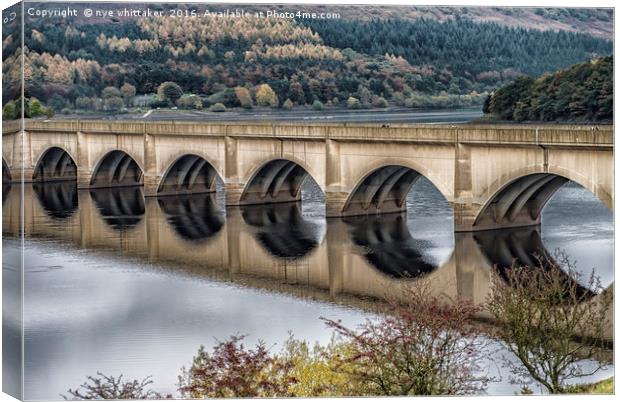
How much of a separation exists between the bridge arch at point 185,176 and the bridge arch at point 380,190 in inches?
531

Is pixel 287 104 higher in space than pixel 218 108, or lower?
lower

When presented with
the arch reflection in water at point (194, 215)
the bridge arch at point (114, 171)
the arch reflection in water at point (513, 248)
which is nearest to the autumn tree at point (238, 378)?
the arch reflection in water at point (513, 248)

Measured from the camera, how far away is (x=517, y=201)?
2062 inches

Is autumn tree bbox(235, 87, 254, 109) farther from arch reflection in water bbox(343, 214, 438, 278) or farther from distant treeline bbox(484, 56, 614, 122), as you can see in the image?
distant treeline bbox(484, 56, 614, 122)

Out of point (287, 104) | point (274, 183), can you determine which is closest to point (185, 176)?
point (274, 183)

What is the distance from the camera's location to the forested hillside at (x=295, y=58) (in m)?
37.6

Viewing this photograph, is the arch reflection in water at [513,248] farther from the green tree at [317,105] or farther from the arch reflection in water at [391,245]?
the green tree at [317,105]

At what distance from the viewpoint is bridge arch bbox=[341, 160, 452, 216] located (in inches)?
2299

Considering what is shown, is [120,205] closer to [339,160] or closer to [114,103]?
[114,103]

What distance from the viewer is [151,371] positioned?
108 feet

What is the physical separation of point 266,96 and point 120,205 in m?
20.8

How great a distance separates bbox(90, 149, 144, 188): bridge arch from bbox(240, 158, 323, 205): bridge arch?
12651 mm

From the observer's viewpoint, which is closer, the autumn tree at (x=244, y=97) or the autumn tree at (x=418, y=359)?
the autumn tree at (x=418, y=359)

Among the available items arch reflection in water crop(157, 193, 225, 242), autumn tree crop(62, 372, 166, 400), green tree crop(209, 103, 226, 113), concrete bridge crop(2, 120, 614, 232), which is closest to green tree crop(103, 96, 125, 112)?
concrete bridge crop(2, 120, 614, 232)
